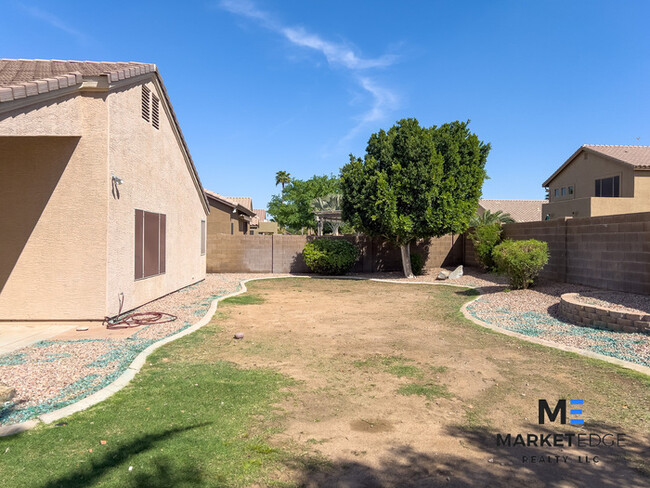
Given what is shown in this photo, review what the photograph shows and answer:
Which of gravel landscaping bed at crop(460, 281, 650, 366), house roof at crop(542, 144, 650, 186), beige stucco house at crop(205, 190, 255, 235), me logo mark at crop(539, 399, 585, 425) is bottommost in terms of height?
me logo mark at crop(539, 399, 585, 425)

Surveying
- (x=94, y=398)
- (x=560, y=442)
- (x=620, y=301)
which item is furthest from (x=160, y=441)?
(x=620, y=301)

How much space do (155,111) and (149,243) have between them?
155 inches

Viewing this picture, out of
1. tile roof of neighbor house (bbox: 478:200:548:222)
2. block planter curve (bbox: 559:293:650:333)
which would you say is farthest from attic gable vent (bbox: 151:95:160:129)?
tile roof of neighbor house (bbox: 478:200:548:222)

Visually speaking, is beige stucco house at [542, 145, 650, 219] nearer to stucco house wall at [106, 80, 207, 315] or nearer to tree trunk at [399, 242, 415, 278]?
tree trunk at [399, 242, 415, 278]

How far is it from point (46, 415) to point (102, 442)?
1.04m

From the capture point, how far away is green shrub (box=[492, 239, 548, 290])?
12727 millimetres

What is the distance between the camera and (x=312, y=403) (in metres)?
4.88

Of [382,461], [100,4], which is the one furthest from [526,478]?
[100,4]

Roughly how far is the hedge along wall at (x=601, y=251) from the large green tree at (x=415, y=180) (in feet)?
12.0

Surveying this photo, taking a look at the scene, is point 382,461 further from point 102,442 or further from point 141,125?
point 141,125

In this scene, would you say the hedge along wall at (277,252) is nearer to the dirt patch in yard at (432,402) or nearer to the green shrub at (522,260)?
the green shrub at (522,260)

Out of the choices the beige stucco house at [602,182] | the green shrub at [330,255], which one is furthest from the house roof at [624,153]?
the green shrub at [330,255]

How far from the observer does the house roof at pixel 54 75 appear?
6242 mm

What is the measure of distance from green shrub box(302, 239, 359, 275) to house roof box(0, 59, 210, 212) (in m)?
9.33
